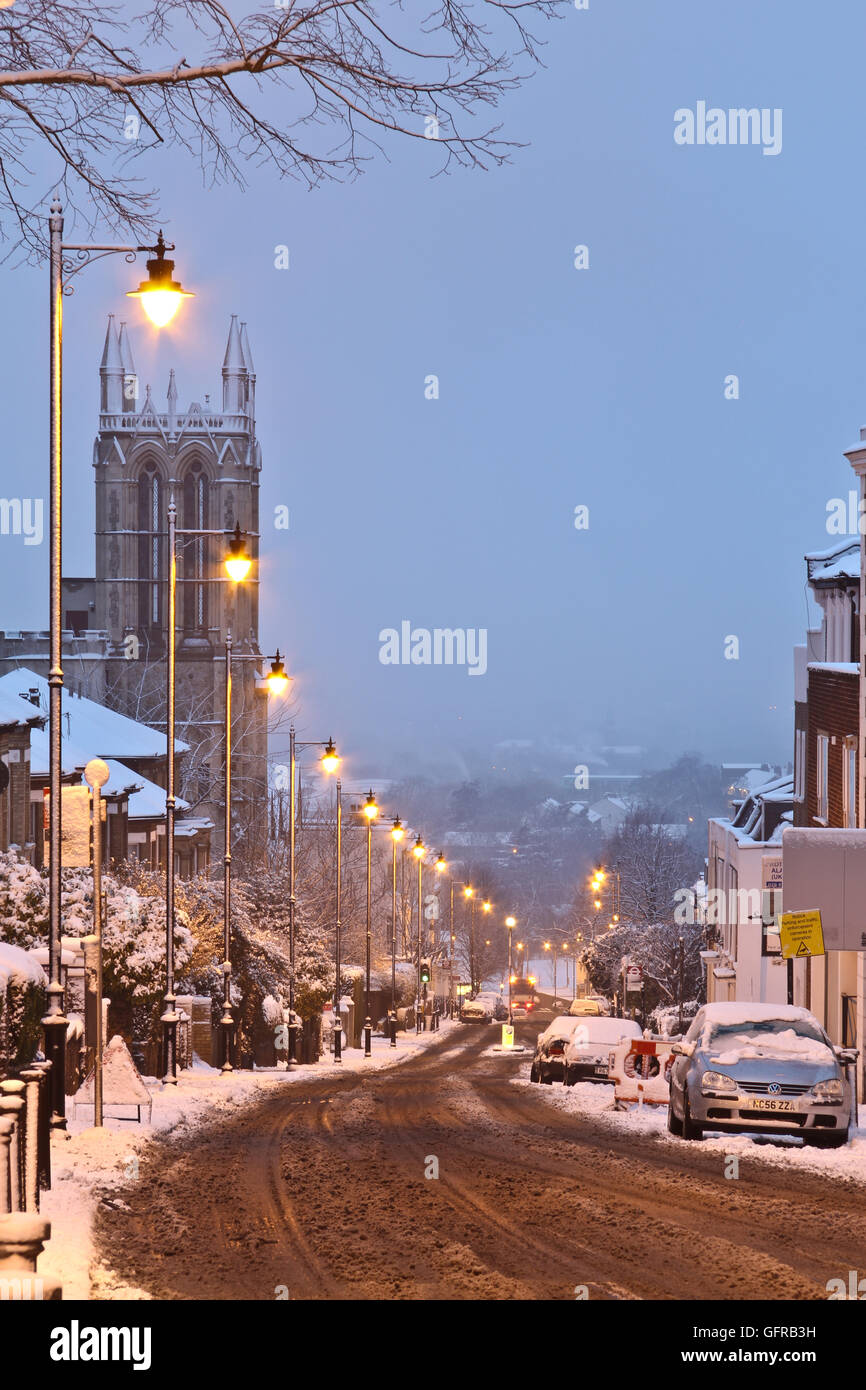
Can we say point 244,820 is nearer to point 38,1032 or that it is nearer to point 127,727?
point 127,727

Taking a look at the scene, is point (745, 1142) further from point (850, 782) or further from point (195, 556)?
point (195, 556)

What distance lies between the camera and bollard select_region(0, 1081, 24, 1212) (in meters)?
9.55

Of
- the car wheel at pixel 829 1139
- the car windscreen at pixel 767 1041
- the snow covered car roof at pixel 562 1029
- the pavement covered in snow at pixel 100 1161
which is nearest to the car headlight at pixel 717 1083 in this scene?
the car windscreen at pixel 767 1041

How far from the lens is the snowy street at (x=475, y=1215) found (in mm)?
9539

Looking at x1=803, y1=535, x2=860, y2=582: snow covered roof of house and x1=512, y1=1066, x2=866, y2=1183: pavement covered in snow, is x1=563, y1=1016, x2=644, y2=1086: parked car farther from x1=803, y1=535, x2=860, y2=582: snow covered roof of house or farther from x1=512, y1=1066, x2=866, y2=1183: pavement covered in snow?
x1=803, y1=535, x2=860, y2=582: snow covered roof of house

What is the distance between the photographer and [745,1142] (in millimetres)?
17906

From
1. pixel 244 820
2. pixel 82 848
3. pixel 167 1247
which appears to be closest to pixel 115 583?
pixel 244 820

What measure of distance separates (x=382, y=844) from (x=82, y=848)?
15536 cm

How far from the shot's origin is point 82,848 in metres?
18.8

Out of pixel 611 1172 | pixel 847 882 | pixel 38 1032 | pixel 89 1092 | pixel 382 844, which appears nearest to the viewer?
pixel 611 1172

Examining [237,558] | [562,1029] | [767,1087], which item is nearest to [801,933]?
[562,1029]

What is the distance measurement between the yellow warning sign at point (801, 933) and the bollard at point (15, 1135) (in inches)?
612

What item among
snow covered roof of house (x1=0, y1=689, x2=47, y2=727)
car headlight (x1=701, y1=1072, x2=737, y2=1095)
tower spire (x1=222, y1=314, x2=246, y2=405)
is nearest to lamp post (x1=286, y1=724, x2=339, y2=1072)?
snow covered roof of house (x1=0, y1=689, x2=47, y2=727)

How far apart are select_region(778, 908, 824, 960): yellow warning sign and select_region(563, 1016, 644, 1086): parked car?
553cm
